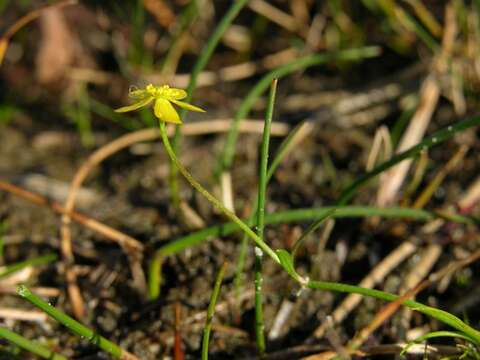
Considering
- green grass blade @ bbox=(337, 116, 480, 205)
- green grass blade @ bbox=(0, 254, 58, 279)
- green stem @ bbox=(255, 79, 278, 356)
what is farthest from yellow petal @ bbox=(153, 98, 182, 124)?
green grass blade @ bbox=(0, 254, 58, 279)

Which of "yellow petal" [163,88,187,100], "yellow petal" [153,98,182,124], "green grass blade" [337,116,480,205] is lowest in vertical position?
"yellow petal" [153,98,182,124]

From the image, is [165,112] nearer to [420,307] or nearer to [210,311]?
[210,311]

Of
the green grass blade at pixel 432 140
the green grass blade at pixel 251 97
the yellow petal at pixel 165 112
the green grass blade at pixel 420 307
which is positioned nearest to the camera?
the yellow petal at pixel 165 112

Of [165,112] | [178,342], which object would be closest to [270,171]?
[165,112]

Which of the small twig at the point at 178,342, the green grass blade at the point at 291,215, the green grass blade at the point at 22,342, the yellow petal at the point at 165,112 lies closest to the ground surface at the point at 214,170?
the small twig at the point at 178,342

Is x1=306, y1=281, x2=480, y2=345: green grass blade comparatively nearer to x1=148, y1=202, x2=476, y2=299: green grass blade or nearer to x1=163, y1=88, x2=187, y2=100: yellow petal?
x1=148, y1=202, x2=476, y2=299: green grass blade

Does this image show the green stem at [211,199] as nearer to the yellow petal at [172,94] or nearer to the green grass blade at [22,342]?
the yellow petal at [172,94]

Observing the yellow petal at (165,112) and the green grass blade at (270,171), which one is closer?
the yellow petal at (165,112)
